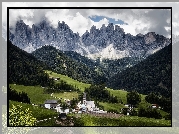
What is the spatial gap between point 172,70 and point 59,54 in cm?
282

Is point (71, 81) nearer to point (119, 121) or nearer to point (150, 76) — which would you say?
point (119, 121)

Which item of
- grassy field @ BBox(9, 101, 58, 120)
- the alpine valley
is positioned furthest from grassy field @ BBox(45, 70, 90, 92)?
grassy field @ BBox(9, 101, 58, 120)

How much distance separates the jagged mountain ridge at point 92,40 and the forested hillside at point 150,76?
8.8 inches

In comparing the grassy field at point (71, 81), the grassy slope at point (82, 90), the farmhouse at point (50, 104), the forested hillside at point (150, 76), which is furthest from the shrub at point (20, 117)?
the forested hillside at point (150, 76)

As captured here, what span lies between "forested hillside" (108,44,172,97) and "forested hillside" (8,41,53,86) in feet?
5.57

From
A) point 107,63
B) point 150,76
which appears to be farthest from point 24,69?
point 150,76

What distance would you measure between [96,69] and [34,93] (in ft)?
5.39

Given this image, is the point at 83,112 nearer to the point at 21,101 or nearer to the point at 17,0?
the point at 21,101

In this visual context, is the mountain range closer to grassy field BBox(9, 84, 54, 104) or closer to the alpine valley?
the alpine valley

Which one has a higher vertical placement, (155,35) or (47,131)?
(155,35)

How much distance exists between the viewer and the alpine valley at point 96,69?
1761 cm

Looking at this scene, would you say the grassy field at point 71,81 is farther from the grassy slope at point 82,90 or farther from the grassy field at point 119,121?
the grassy field at point 119,121

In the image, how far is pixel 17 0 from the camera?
17391 mm

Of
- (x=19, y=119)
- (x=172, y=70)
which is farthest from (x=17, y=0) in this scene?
(x=172, y=70)
